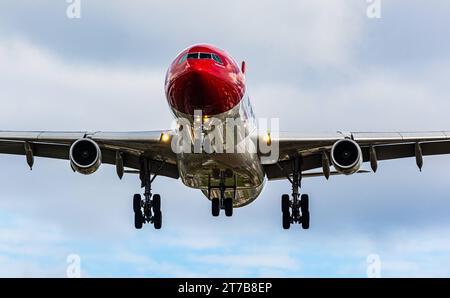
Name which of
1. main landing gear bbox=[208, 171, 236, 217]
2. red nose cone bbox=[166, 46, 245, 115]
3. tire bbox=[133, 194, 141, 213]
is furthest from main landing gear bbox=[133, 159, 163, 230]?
red nose cone bbox=[166, 46, 245, 115]

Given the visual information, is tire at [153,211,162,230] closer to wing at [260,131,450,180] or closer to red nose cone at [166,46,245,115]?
wing at [260,131,450,180]

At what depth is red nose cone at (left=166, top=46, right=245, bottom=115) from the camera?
104 ft

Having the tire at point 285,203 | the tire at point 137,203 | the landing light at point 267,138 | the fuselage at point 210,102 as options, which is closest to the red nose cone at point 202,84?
the fuselage at point 210,102

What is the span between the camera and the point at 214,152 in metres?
34.0

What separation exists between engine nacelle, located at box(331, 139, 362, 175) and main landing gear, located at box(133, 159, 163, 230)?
26.9 ft

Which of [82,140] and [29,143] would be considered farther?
[29,143]

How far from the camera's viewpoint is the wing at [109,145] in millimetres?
36812

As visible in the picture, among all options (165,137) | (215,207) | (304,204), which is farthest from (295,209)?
(165,137)
